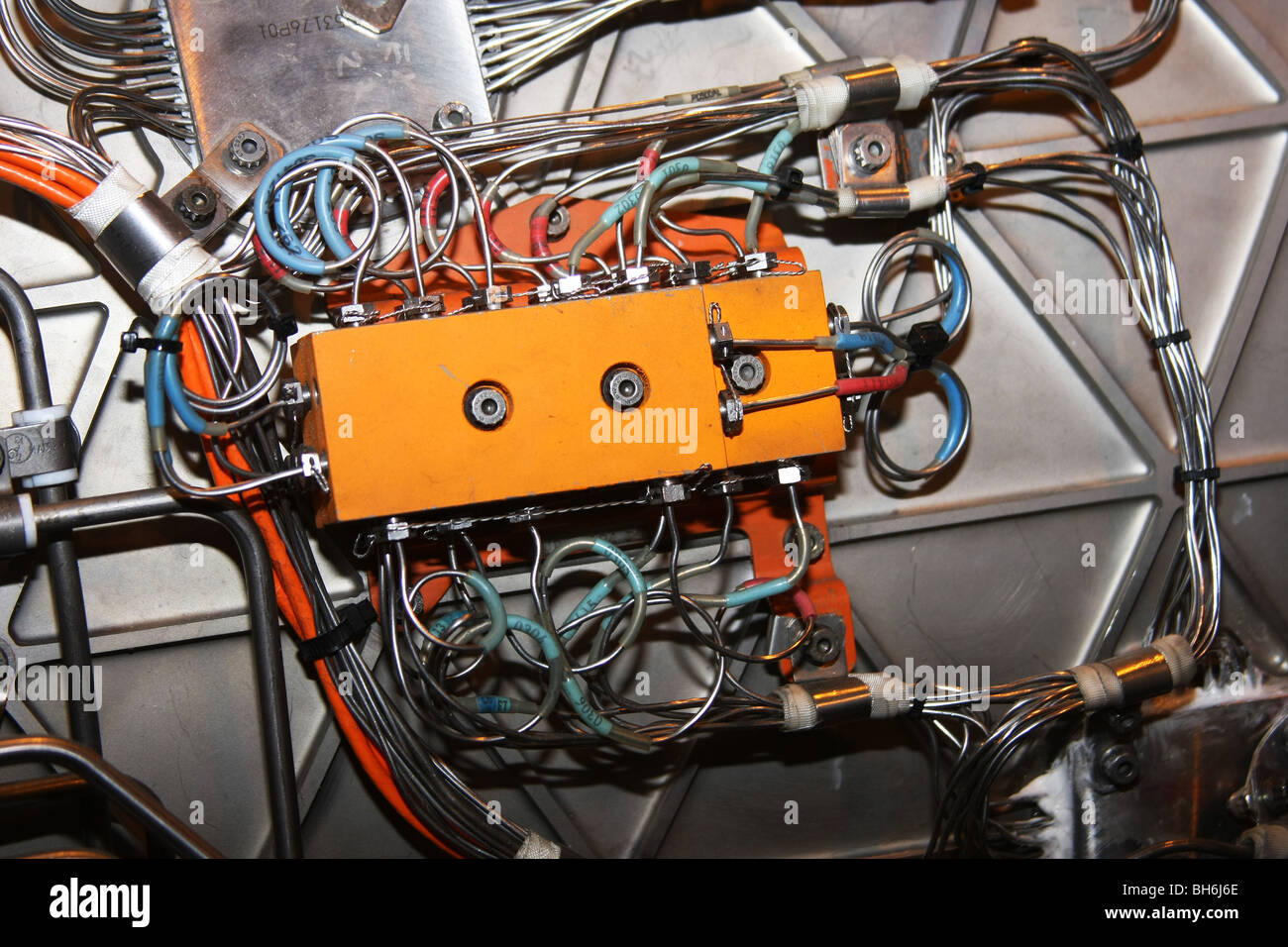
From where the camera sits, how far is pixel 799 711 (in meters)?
1.64

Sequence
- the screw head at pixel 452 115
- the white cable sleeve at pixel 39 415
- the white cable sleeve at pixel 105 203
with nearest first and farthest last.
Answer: the white cable sleeve at pixel 105 203 → the white cable sleeve at pixel 39 415 → the screw head at pixel 452 115

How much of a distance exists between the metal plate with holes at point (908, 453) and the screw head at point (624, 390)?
52cm

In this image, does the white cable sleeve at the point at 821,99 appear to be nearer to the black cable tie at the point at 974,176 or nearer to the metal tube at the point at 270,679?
the black cable tie at the point at 974,176

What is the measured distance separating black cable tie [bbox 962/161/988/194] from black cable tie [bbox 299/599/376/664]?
1.39 m

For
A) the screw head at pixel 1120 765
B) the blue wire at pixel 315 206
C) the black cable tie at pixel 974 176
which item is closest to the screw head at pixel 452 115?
the blue wire at pixel 315 206

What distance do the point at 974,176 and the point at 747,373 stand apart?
67 cm

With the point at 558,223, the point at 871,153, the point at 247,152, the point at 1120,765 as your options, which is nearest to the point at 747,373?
the point at 558,223

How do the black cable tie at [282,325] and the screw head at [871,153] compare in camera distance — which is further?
the screw head at [871,153]

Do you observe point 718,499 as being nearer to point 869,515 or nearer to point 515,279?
point 869,515

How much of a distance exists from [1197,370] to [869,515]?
715mm

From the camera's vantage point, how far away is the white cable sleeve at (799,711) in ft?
5.39

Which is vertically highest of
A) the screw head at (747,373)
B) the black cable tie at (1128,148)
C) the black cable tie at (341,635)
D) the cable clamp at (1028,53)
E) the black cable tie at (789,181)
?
the cable clamp at (1028,53)

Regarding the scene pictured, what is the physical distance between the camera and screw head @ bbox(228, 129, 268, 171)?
1.66 meters

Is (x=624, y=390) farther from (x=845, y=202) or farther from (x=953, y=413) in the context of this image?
(x=953, y=413)
